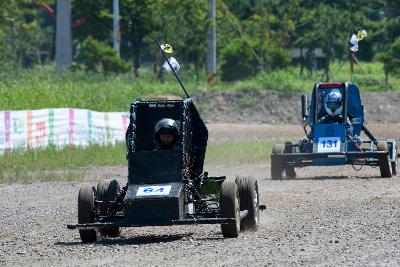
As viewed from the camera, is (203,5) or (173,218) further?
(203,5)

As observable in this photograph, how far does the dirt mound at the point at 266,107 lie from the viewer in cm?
4566

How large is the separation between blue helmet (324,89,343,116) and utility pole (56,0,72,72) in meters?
27.6

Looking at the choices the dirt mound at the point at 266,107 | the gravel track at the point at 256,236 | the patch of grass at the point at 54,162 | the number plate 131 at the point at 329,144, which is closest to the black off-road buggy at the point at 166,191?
the gravel track at the point at 256,236

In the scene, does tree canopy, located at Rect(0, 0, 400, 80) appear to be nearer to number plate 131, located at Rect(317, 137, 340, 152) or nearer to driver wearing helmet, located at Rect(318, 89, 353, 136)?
driver wearing helmet, located at Rect(318, 89, 353, 136)

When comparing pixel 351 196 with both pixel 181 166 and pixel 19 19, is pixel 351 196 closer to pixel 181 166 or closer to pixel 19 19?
pixel 181 166

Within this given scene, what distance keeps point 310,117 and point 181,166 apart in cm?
1069

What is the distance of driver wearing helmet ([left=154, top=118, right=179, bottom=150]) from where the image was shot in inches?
550

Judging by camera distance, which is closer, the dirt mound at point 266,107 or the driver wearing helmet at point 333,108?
the driver wearing helmet at point 333,108

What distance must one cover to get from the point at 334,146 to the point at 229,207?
1016cm

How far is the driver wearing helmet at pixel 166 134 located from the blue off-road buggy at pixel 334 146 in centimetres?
919

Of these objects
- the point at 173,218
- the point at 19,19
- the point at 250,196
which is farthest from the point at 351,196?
the point at 19,19

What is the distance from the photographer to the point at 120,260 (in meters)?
12.0

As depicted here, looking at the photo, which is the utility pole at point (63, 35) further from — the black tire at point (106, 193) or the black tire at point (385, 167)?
the black tire at point (106, 193)

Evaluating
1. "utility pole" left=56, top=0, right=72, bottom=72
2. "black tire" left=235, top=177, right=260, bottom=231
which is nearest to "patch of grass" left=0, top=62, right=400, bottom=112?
"utility pole" left=56, top=0, right=72, bottom=72
